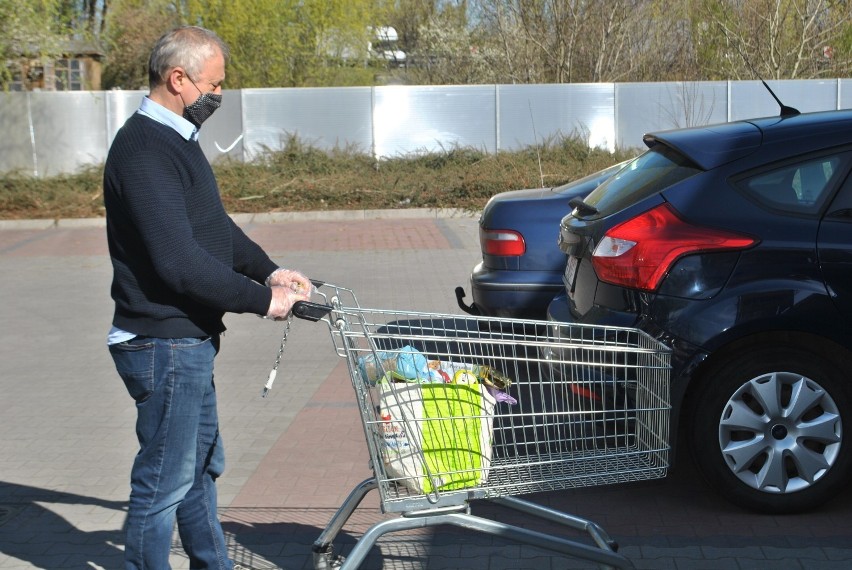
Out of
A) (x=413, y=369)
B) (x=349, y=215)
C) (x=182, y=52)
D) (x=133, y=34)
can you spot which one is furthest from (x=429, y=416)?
(x=133, y=34)

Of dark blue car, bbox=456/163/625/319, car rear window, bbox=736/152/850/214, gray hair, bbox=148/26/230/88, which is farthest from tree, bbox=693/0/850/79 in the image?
gray hair, bbox=148/26/230/88

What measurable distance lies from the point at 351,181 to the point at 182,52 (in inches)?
642

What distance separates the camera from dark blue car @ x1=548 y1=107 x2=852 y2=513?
4320 mm

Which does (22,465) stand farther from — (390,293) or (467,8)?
(467,8)

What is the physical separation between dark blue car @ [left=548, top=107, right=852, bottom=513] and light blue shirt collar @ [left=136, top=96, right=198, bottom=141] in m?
2.10

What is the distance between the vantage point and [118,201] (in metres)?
3.17

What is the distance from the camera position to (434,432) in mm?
3311

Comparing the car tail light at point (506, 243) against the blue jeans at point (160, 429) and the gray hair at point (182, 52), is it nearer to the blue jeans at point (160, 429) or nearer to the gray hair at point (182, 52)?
the blue jeans at point (160, 429)

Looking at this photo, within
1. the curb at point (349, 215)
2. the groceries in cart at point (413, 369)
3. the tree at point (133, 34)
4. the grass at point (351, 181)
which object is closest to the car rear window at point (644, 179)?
the groceries in cart at point (413, 369)

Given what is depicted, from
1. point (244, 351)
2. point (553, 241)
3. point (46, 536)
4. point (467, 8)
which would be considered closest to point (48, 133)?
point (467, 8)

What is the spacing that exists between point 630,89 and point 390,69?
12.0 m

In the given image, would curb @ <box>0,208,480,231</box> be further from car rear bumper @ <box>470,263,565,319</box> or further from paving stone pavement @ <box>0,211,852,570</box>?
car rear bumper @ <box>470,263,565,319</box>

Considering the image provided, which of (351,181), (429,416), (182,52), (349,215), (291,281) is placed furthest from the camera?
(351,181)

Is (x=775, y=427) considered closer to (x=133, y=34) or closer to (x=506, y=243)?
(x=506, y=243)
